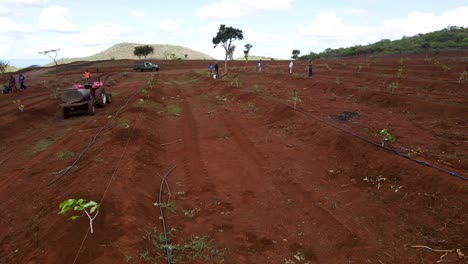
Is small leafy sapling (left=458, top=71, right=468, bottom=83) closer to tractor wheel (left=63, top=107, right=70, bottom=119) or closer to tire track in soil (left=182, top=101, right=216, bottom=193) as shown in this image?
tire track in soil (left=182, top=101, right=216, bottom=193)

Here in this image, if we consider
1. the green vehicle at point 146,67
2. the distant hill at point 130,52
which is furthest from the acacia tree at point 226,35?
the distant hill at point 130,52

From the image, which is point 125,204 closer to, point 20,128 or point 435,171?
point 435,171

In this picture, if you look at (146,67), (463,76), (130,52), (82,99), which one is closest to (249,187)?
(82,99)

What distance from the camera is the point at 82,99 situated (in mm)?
15102

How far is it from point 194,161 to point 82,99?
8.61 m

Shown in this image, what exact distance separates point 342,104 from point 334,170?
785 cm

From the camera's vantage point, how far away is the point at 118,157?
352 inches

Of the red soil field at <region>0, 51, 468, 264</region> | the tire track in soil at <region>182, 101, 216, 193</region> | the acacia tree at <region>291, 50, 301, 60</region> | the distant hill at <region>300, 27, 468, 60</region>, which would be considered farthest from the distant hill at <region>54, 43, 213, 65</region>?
the red soil field at <region>0, 51, 468, 264</region>

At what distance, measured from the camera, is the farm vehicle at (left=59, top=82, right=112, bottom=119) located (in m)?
14.8

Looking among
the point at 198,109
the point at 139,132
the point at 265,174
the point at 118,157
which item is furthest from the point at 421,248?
the point at 198,109

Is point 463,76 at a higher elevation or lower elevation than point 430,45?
lower

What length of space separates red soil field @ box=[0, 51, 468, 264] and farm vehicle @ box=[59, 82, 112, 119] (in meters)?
1.33

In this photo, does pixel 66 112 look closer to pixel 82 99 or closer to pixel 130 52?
pixel 82 99

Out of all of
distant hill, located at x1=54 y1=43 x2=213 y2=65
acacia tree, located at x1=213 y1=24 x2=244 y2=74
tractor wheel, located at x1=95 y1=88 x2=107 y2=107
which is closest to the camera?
tractor wheel, located at x1=95 y1=88 x2=107 y2=107
